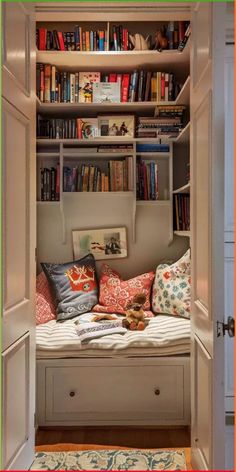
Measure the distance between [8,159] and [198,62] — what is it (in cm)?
97

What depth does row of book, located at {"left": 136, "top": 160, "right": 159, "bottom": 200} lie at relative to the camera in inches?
158

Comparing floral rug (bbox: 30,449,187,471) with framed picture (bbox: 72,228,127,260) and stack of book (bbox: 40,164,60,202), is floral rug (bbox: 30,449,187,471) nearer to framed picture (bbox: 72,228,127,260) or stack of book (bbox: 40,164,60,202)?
framed picture (bbox: 72,228,127,260)

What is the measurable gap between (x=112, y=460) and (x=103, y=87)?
2.62m

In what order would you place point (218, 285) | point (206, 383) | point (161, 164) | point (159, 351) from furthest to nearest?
point (161, 164)
point (159, 351)
point (206, 383)
point (218, 285)

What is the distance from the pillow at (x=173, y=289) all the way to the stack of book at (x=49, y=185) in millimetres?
1014

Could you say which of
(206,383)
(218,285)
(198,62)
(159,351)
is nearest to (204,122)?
(198,62)

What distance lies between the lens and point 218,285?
6.00 ft

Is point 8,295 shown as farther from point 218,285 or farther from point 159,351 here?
point 159,351

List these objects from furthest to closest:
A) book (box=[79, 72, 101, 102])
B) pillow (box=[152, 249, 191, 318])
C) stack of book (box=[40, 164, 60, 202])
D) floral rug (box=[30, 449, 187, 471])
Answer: stack of book (box=[40, 164, 60, 202]) → book (box=[79, 72, 101, 102]) → pillow (box=[152, 249, 191, 318]) → floral rug (box=[30, 449, 187, 471])

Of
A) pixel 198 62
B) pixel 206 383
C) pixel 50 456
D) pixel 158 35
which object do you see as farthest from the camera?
pixel 158 35

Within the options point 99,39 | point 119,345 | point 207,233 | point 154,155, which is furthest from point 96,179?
point 207,233

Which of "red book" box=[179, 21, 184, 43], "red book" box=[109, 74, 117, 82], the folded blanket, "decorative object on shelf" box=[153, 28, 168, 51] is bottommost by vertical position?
the folded blanket

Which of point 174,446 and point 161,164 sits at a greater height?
point 161,164

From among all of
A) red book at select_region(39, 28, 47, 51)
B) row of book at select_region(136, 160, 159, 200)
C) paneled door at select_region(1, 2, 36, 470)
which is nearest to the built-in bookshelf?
row of book at select_region(136, 160, 159, 200)
